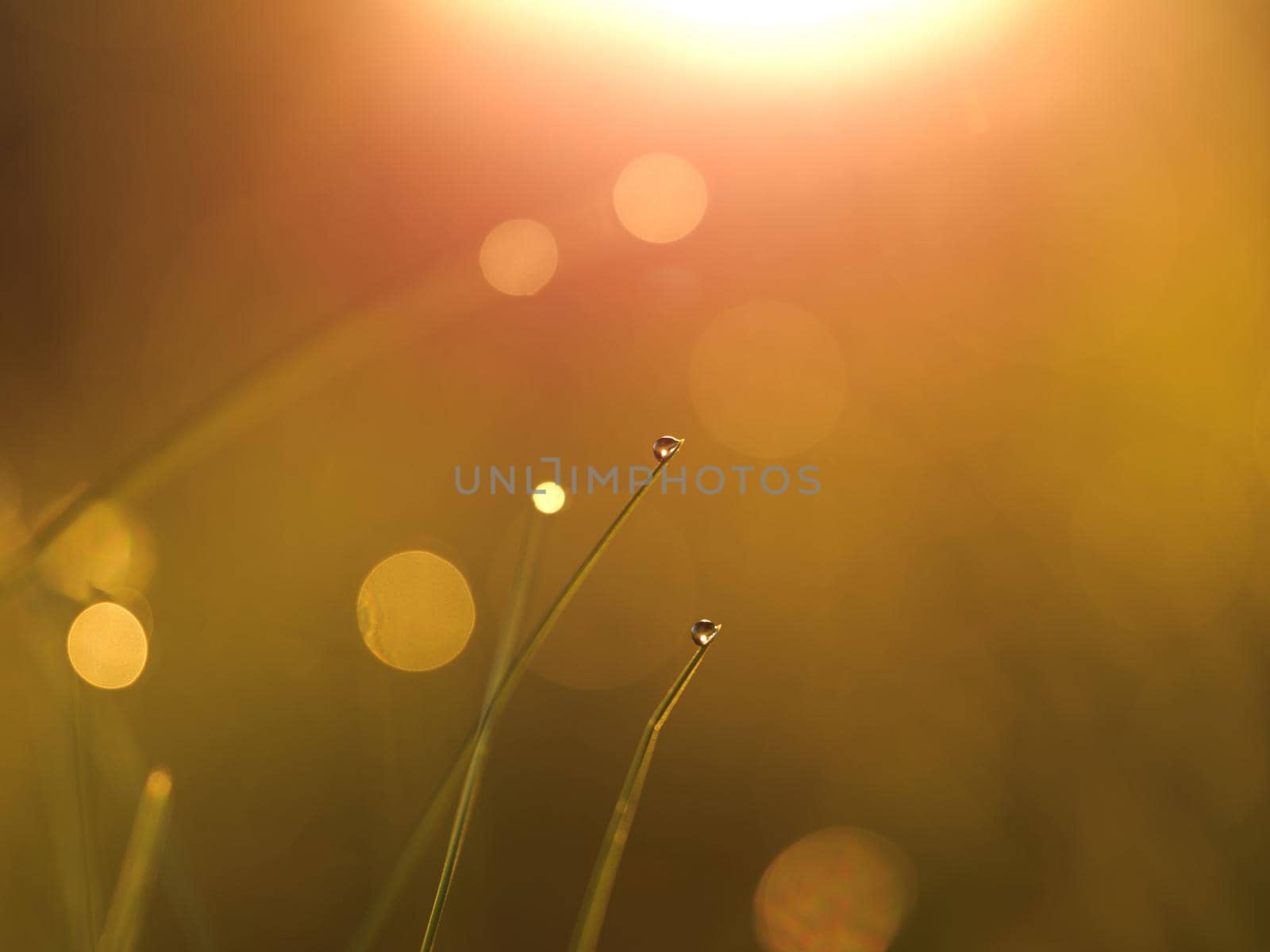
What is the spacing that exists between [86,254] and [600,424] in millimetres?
398

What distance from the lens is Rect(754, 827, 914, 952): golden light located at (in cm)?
61

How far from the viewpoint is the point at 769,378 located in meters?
0.68

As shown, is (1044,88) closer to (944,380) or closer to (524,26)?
(944,380)

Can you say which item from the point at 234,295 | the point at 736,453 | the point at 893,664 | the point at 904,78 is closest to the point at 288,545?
the point at 234,295

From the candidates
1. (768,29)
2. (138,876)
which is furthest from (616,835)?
(768,29)

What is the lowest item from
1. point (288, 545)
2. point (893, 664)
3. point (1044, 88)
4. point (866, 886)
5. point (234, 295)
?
point (866, 886)

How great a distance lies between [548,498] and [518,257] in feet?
0.66

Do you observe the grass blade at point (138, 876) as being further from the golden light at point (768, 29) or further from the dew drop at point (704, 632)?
the golden light at point (768, 29)

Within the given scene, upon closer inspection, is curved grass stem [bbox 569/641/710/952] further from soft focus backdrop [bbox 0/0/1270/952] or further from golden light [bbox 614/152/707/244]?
golden light [bbox 614/152/707/244]

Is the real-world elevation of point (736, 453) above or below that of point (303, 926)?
above

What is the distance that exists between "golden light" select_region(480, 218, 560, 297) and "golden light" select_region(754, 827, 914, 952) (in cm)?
49

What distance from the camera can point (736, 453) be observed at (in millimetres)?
672

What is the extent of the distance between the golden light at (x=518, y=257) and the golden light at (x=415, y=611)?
23cm

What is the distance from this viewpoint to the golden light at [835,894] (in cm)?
61
